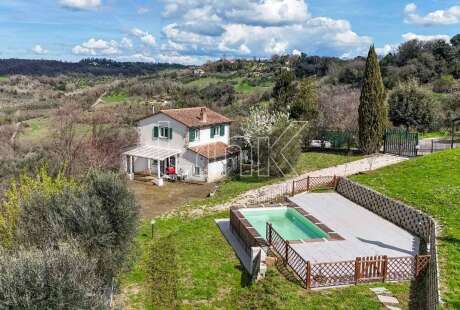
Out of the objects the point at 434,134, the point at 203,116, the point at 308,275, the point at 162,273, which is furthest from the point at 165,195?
the point at 434,134

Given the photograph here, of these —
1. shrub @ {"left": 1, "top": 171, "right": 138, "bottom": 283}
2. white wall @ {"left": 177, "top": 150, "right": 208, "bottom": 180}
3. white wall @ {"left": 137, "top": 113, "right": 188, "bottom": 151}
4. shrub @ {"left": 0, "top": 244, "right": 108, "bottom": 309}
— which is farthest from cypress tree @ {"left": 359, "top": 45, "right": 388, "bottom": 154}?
shrub @ {"left": 0, "top": 244, "right": 108, "bottom": 309}

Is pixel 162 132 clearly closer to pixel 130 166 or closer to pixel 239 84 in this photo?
pixel 130 166

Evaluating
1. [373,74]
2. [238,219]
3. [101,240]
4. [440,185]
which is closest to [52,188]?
[101,240]

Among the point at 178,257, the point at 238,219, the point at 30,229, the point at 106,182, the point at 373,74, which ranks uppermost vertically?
the point at 373,74

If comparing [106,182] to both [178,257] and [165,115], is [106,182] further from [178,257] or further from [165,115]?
[165,115]

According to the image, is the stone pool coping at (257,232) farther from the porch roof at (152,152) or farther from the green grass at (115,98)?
the green grass at (115,98)
